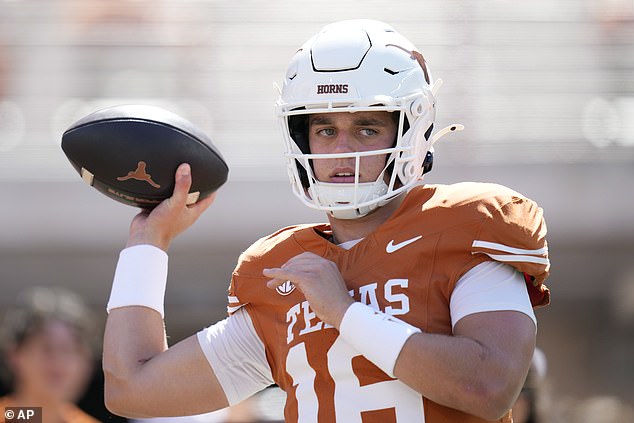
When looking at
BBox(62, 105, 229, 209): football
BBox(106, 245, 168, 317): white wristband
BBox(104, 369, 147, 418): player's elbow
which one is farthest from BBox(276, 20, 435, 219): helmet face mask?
BBox(104, 369, 147, 418): player's elbow

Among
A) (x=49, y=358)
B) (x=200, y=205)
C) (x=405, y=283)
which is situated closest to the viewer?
(x=405, y=283)

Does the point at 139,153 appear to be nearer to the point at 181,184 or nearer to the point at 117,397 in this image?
the point at 181,184

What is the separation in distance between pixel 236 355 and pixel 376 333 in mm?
453

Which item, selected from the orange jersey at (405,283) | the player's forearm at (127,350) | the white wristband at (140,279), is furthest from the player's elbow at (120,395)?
the orange jersey at (405,283)

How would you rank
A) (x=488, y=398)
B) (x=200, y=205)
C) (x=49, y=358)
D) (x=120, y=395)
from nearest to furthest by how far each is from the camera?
(x=488, y=398)
(x=120, y=395)
(x=200, y=205)
(x=49, y=358)

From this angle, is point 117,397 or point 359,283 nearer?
point 359,283

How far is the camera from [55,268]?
17.3 ft

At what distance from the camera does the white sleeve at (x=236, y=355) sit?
81.6 inches

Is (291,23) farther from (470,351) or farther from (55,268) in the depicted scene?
(470,351)

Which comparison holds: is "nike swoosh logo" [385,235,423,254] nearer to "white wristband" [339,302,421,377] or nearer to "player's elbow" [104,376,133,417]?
"white wristband" [339,302,421,377]

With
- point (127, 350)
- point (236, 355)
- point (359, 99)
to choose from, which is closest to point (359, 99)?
point (359, 99)

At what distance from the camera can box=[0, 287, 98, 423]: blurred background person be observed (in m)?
3.46

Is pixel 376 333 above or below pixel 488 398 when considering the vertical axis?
above

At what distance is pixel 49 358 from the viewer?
A: 3.52m
